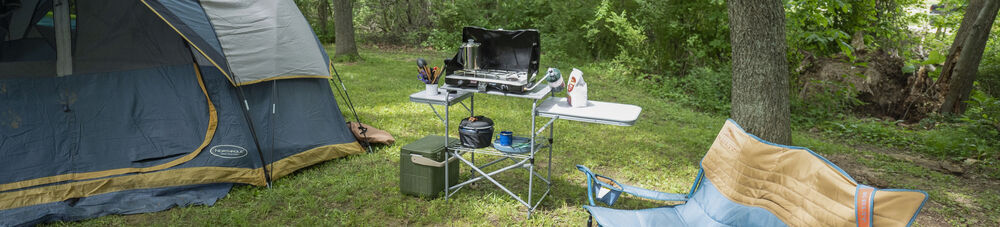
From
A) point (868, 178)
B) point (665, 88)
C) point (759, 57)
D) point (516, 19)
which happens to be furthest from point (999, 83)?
point (516, 19)

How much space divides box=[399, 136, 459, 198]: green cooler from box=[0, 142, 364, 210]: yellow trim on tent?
0.95m

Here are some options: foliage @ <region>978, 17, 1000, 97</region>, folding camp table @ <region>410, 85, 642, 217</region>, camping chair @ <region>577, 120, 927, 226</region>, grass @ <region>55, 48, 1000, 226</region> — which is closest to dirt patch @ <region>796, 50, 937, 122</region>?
grass @ <region>55, 48, 1000, 226</region>

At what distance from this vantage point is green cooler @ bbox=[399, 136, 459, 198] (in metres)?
3.51

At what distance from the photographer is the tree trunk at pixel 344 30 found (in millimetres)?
9922

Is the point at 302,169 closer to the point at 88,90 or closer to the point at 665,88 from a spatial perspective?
the point at 88,90

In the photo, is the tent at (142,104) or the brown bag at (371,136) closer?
the tent at (142,104)

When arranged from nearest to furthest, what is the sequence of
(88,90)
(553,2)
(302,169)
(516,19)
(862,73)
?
(88,90) < (302,169) < (862,73) < (553,2) < (516,19)

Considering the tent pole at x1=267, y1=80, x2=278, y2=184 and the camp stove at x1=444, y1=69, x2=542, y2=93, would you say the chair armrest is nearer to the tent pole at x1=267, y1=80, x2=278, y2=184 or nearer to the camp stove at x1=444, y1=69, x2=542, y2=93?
the camp stove at x1=444, y1=69, x2=542, y2=93

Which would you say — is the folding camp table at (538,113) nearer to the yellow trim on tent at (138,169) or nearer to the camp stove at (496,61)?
the camp stove at (496,61)

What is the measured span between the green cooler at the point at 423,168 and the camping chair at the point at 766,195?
1.09 meters

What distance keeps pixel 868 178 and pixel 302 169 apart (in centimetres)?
440

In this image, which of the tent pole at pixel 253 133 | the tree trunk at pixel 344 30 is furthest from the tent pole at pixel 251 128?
the tree trunk at pixel 344 30

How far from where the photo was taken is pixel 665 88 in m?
8.19

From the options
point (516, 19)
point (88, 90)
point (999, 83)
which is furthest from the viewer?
point (516, 19)
